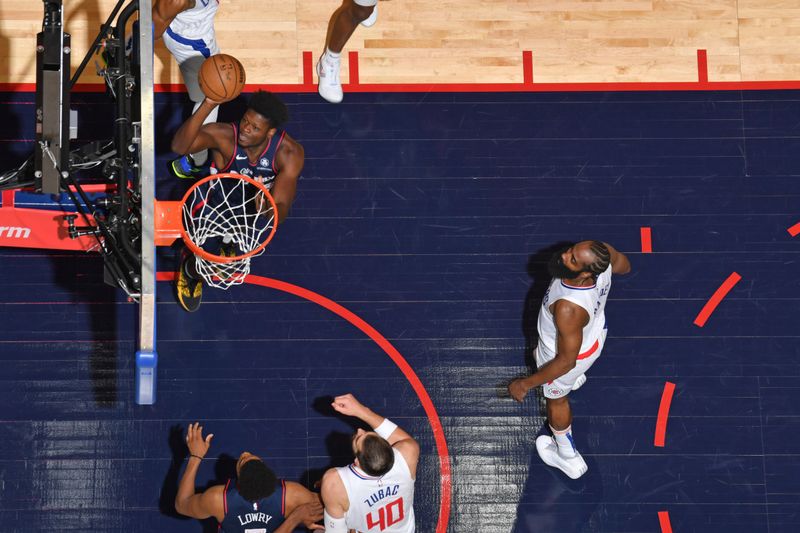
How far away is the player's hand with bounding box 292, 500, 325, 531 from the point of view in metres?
6.42

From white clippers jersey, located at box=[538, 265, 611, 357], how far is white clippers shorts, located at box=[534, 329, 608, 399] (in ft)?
0.10

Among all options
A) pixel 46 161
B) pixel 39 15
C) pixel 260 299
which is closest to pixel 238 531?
pixel 260 299

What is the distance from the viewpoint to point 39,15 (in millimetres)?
7676

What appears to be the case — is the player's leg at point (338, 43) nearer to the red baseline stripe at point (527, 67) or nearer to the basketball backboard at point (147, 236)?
the red baseline stripe at point (527, 67)

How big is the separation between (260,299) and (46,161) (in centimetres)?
241

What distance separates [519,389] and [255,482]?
1980 mm

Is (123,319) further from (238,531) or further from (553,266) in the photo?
(553,266)

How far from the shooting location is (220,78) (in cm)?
600

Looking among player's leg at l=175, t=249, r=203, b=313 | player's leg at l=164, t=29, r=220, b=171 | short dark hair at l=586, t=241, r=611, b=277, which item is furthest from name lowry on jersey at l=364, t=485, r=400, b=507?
player's leg at l=164, t=29, r=220, b=171

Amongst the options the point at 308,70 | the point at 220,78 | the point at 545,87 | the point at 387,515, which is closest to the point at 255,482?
the point at 387,515

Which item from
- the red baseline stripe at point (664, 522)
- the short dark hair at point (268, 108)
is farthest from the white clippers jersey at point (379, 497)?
the short dark hair at point (268, 108)

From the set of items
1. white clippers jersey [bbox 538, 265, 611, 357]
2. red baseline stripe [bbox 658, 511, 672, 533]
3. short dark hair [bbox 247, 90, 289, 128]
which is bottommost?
red baseline stripe [bbox 658, 511, 672, 533]

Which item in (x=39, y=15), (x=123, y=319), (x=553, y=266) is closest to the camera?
(x=553, y=266)

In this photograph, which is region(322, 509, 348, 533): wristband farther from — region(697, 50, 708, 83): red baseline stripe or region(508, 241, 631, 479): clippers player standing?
region(697, 50, 708, 83): red baseline stripe
